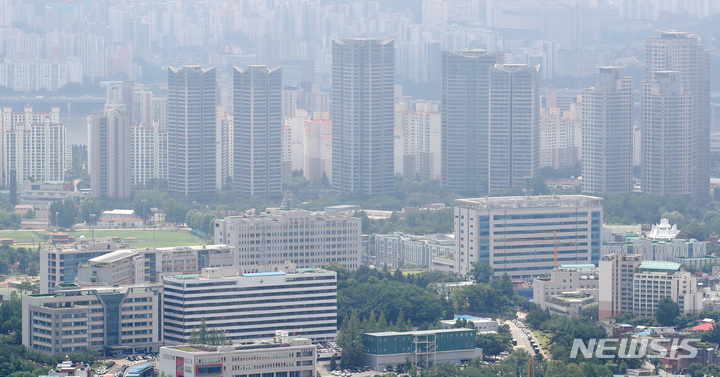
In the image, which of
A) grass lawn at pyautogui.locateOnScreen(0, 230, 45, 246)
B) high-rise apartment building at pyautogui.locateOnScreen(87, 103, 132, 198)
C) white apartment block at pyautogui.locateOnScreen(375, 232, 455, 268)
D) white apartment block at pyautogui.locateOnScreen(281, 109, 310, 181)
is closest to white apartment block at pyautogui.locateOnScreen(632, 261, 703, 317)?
white apartment block at pyautogui.locateOnScreen(375, 232, 455, 268)

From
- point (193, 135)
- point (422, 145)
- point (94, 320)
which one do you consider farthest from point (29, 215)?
point (94, 320)

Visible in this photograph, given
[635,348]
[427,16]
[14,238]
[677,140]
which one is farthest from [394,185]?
[427,16]

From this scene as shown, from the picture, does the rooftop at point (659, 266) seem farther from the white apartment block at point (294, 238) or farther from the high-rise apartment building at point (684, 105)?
the high-rise apartment building at point (684, 105)

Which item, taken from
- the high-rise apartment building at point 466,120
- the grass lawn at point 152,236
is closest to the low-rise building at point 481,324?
the grass lawn at point 152,236

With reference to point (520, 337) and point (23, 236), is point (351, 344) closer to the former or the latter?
point (520, 337)

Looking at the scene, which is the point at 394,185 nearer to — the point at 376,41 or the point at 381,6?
the point at 376,41

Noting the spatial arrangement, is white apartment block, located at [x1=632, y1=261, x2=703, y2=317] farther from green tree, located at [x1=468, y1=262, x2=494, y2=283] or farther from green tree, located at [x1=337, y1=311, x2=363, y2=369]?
green tree, located at [x1=337, y1=311, x2=363, y2=369]
